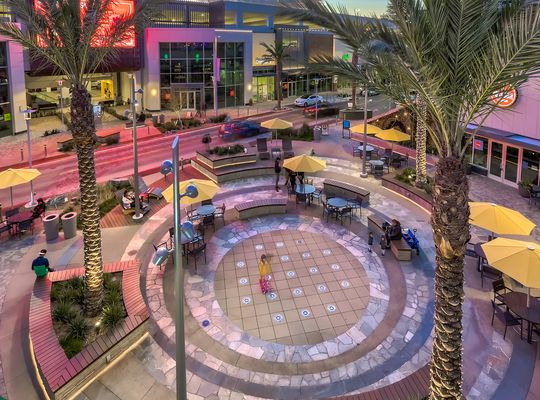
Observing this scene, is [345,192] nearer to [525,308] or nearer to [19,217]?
[525,308]

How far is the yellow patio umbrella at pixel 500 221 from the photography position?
14.8 meters

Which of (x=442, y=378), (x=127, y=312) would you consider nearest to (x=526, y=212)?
(x=442, y=378)

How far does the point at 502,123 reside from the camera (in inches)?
961

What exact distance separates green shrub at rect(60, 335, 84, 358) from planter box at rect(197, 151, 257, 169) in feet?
53.7

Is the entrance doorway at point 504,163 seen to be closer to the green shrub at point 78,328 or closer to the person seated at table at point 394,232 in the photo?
the person seated at table at point 394,232

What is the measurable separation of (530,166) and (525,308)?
14.5 meters

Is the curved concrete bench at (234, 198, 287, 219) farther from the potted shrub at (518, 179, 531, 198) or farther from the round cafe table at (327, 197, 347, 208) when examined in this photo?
the potted shrub at (518, 179, 531, 198)

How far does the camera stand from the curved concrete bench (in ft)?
67.6

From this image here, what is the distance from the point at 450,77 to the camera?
23.1 ft

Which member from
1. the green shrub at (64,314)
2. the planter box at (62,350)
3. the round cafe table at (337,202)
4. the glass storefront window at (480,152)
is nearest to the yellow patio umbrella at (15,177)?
the planter box at (62,350)

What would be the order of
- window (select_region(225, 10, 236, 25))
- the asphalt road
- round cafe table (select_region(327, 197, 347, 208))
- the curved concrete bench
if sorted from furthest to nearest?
1. window (select_region(225, 10, 236, 25))
2. the asphalt road
3. the curved concrete bench
4. round cafe table (select_region(327, 197, 347, 208))

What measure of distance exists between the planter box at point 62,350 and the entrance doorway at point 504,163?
22.3m

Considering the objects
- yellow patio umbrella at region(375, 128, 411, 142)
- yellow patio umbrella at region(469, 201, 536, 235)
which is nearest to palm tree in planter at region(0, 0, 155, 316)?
yellow patio umbrella at region(469, 201, 536, 235)

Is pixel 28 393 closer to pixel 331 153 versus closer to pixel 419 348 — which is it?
pixel 419 348
